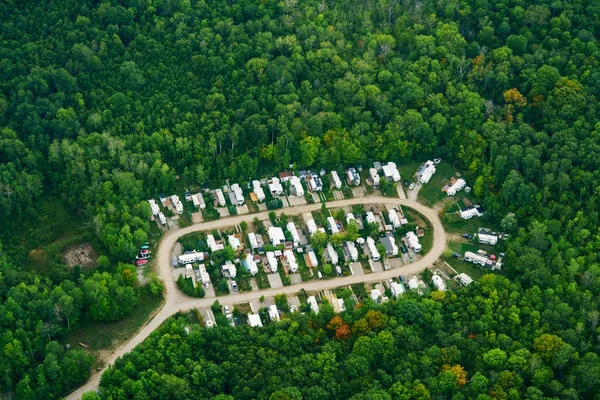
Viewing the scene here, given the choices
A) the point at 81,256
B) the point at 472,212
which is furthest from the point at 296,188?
the point at 81,256

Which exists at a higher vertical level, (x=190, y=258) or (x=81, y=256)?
(x=81, y=256)

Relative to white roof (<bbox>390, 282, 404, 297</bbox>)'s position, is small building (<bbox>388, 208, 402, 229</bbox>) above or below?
above

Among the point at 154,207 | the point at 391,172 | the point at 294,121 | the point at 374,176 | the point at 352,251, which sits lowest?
the point at 352,251

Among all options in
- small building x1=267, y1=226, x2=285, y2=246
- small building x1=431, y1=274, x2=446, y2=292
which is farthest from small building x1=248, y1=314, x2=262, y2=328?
small building x1=431, y1=274, x2=446, y2=292

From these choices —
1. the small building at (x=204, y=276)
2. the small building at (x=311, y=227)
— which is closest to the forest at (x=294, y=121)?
the small building at (x=204, y=276)

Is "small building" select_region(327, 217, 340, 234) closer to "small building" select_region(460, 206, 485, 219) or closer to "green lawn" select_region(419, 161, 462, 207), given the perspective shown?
"green lawn" select_region(419, 161, 462, 207)

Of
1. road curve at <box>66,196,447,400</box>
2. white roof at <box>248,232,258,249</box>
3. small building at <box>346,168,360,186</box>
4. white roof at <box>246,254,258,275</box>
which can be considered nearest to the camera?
road curve at <box>66,196,447,400</box>

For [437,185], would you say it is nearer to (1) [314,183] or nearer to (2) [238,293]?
(1) [314,183]
